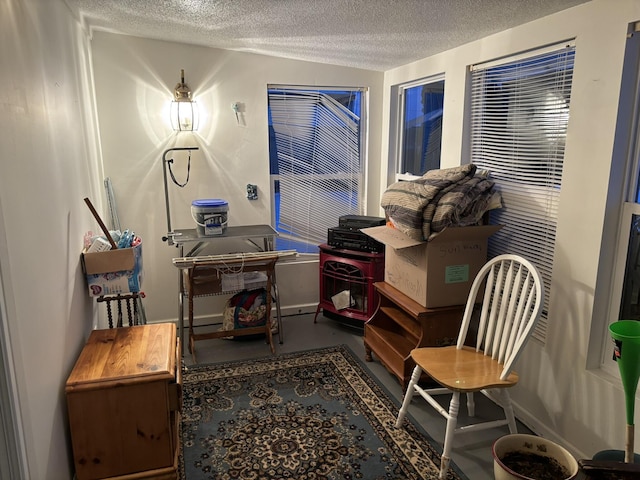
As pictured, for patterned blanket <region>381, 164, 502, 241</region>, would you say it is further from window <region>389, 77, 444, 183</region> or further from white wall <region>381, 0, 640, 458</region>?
window <region>389, 77, 444, 183</region>

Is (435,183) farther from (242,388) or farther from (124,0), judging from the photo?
(124,0)

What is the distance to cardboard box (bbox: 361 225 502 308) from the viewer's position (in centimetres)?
251

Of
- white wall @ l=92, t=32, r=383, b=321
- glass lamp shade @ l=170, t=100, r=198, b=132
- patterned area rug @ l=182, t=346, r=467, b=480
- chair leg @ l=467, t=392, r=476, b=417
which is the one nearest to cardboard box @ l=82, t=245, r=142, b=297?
patterned area rug @ l=182, t=346, r=467, b=480

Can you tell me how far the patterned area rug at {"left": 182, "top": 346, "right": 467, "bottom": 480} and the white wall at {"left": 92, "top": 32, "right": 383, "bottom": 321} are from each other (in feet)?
3.69

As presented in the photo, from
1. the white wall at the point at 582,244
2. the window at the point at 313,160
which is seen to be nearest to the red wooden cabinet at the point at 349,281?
the window at the point at 313,160

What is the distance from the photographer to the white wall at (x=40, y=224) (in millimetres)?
1368

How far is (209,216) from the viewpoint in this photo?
3355mm

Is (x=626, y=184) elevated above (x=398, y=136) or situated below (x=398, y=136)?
below

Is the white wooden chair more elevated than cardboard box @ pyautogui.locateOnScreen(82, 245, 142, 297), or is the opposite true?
cardboard box @ pyautogui.locateOnScreen(82, 245, 142, 297)

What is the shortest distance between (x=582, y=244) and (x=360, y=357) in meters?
1.70

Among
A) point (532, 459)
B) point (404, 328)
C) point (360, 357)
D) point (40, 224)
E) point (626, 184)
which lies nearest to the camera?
point (40, 224)

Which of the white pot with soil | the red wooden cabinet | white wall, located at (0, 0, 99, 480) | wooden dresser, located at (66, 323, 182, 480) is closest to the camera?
white wall, located at (0, 0, 99, 480)

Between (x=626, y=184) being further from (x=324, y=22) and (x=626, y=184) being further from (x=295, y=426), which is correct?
(x=295, y=426)

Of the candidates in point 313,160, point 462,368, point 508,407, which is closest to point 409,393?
point 462,368
